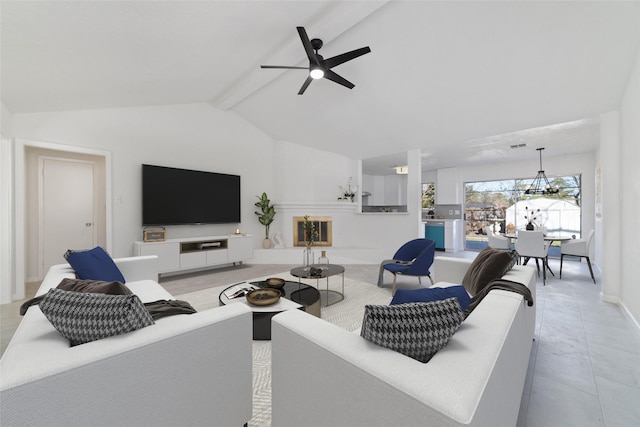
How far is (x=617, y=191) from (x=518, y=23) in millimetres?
2434

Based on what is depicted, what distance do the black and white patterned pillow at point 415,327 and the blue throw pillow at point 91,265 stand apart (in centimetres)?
226

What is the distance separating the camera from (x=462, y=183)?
7477 mm

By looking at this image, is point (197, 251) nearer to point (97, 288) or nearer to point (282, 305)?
point (282, 305)

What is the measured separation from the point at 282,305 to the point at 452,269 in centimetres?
181

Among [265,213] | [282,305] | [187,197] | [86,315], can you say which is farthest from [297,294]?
[265,213]

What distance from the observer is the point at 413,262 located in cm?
344

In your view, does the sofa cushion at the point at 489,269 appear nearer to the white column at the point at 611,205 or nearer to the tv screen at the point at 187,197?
the white column at the point at 611,205

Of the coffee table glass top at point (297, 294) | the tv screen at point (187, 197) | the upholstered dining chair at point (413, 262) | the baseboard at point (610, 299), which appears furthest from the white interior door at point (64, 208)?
the baseboard at point (610, 299)

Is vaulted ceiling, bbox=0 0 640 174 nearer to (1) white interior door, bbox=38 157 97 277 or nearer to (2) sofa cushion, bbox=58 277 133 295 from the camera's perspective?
(1) white interior door, bbox=38 157 97 277

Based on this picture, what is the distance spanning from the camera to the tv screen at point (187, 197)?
420cm

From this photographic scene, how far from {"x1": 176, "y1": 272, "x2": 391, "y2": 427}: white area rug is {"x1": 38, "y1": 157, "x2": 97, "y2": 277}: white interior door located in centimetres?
257

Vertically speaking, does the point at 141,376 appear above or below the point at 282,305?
above

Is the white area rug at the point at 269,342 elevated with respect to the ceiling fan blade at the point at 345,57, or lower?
lower

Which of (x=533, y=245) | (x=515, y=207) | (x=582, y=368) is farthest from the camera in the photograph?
(x=515, y=207)
